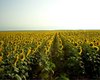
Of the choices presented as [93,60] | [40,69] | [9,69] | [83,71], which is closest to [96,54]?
[93,60]

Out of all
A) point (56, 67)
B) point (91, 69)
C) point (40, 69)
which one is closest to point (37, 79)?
point (40, 69)

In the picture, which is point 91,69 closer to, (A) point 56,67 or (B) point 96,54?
(B) point 96,54

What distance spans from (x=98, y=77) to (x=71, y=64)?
193 cm

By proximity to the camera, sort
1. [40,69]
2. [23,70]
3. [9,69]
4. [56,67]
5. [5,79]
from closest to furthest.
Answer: [5,79] < [9,69] < [23,70] < [40,69] < [56,67]

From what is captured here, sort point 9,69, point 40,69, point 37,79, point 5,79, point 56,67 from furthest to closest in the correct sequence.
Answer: point 56,67
point 40,69
point 37,79
point 9,69
point 5,79

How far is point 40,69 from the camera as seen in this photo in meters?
14.8

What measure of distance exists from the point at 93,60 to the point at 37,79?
12.5 ft

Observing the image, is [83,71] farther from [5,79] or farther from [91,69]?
[5,79]

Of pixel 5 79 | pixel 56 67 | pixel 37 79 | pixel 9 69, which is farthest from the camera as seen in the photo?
pixel 56 67

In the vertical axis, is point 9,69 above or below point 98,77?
above

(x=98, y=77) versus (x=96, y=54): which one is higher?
(x=96, y=54)

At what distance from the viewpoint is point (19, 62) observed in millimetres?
12836

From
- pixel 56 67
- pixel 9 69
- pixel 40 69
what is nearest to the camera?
pixel 9 69

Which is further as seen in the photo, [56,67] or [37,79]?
[56,67]
